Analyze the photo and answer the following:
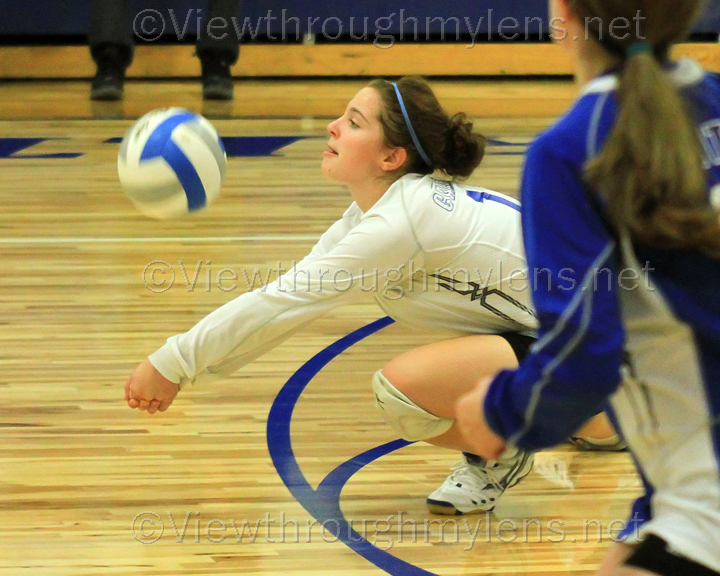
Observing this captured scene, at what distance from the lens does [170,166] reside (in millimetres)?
2033

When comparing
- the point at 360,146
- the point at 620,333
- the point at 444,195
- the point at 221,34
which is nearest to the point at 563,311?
the point at 620,333

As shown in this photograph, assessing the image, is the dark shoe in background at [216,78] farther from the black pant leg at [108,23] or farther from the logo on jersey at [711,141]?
the logo on jersey at [711,141]

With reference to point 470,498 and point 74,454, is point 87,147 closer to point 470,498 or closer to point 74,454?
point 74,454

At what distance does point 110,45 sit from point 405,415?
4995 mm

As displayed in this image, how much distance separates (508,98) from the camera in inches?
266

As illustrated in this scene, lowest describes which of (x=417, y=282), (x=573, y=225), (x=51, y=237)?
(x=51, y=237)

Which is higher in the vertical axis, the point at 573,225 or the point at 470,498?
the point at 573,225

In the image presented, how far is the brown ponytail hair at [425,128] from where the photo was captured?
1952mm

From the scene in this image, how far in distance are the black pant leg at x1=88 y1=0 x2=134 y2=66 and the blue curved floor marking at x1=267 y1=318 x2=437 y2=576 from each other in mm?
4116

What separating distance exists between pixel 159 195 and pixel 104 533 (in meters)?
0.69

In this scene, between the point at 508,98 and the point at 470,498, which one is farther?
the point at 508,98

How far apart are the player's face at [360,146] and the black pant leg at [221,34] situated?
439 centimetres

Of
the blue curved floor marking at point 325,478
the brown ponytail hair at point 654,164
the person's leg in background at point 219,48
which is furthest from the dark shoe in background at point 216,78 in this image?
the brown ponytail hair at point 654,164

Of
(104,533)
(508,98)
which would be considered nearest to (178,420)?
(104,533)
